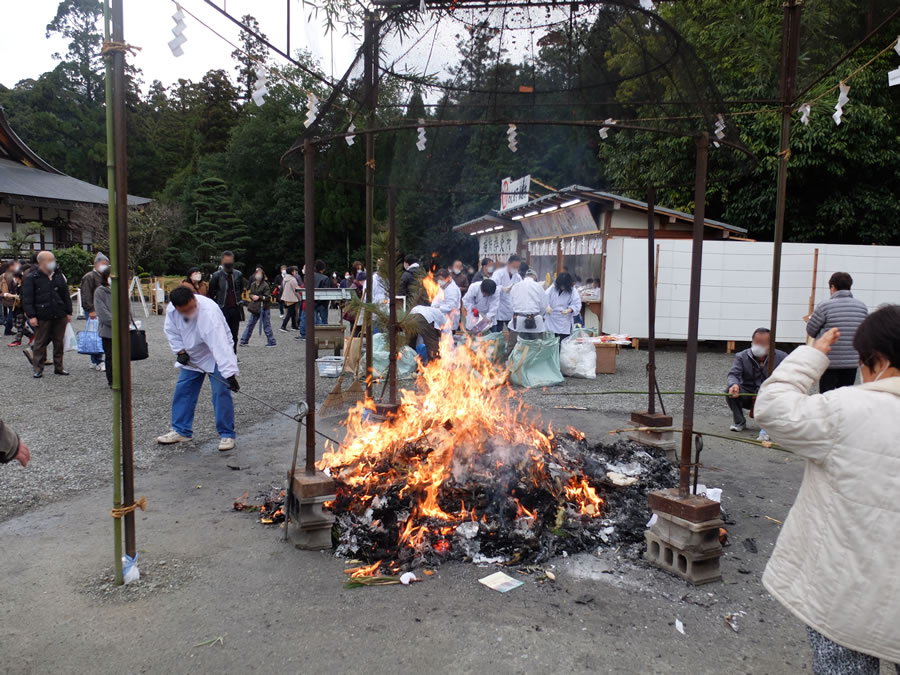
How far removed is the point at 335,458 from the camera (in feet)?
16.7

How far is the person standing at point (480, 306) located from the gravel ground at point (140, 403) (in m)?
1.90

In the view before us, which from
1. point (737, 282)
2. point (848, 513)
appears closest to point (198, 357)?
point (848, 513)

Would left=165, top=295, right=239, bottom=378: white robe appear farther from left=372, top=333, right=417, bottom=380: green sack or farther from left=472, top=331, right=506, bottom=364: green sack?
left=472, top=331, right=506, bottom=364: green sack

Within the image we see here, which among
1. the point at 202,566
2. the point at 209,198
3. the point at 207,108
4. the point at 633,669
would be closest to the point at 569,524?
the point at 633,669

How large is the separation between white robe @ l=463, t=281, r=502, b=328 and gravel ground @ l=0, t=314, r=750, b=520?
1.90m

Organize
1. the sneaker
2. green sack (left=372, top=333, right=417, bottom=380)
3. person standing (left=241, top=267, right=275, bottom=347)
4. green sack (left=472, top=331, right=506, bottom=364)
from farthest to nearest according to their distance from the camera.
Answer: person standing (left=241, top=267, right=275, bottom=347)
green sack (left=472, top=331, right=506, bottom=364)
green sack (left=372, top=333, right=417, bottom=380)
the sneaker

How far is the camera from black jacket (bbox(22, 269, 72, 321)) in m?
9.62

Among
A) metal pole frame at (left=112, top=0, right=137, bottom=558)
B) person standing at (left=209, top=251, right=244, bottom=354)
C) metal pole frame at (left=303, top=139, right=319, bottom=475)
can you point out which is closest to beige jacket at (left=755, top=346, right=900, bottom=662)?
metal pole frame at (left=303, top=139, right=319, bottom=475)

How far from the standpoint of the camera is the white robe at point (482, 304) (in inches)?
435

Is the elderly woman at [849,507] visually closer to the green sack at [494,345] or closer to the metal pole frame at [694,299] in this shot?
the metal pole frame at [694,299]

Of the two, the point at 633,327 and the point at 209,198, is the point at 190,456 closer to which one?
the point at 633,327

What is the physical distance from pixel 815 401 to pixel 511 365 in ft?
25.4

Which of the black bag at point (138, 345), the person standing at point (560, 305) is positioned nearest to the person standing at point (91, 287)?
the black bag at point (138, 345)

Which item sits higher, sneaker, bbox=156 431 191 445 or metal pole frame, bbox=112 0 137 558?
metal pole frame, bbox=112 0 137 558
